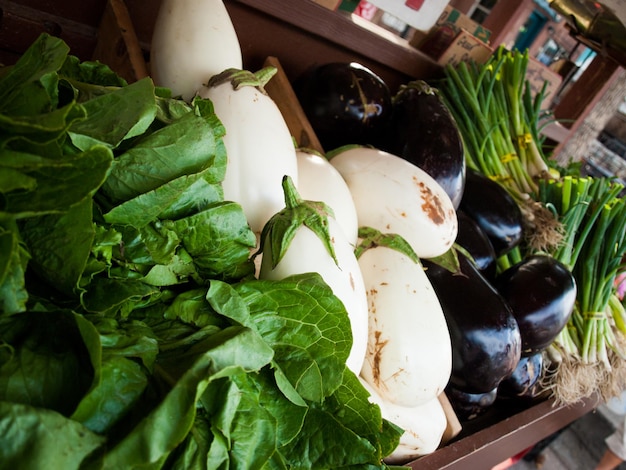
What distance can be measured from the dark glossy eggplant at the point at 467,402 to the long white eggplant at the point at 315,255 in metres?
0.64

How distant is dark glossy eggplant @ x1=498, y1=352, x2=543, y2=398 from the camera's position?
154 centimetres

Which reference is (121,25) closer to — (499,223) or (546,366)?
(499,223)

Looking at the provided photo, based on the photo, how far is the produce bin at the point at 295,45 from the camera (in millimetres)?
1073

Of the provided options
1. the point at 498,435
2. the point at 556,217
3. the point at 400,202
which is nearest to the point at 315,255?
the point at 400,202

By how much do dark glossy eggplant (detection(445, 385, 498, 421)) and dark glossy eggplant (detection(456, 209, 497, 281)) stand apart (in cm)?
39

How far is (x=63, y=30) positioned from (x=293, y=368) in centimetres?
106

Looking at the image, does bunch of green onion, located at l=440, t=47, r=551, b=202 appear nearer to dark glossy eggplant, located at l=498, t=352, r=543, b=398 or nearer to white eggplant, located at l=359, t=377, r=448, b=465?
dark glossy eggplant, located at l=498, t=352, r=543, b=398

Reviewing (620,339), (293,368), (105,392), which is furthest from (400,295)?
(620,339)

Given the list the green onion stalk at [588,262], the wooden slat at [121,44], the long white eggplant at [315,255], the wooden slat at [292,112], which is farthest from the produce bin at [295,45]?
the long white eggplant at [315,255]

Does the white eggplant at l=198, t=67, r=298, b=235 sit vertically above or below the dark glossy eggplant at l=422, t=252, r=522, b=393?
above

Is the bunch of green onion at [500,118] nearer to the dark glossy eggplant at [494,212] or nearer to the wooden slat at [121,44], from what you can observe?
the dark glossy eggplant at [494,212]

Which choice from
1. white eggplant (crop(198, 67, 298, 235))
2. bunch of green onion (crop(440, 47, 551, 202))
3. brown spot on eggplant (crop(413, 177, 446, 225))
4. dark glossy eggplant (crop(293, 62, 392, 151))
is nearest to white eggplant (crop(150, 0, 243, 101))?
white eggplant (crop(198, 67, 298, 235))

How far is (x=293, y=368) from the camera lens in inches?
24.0

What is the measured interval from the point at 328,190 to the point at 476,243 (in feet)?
2.24
